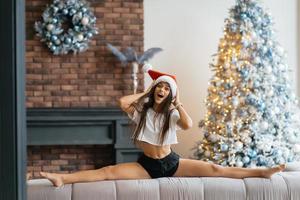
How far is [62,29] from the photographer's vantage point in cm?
538

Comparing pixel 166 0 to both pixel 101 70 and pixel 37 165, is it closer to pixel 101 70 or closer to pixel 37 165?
pixel 101 70

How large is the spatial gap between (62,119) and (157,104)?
7.34ft

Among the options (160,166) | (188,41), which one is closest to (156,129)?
(160,166)

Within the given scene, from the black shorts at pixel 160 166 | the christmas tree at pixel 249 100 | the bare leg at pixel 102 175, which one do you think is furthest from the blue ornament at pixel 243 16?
the bare leg at pixel 102 175

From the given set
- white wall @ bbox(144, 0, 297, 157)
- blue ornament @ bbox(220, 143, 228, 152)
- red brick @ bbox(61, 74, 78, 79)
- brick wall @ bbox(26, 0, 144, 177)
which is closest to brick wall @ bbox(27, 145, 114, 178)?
brick wall @ bbox(26, 0, 144, 177)

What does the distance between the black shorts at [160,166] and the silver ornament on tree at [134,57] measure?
2.34 m

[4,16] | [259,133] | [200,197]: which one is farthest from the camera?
[259,133]

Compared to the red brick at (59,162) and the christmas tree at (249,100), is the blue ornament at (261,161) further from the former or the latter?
the red brick at (59,162)

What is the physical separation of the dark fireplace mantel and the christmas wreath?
2.38 feet

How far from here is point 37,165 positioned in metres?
5.45

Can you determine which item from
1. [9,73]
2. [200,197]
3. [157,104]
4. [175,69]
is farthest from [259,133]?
[9,73]

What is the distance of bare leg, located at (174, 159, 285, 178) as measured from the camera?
290cm

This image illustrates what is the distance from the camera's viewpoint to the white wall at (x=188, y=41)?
5.68 metres

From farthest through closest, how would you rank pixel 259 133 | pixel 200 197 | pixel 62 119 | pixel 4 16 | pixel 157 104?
pixel 62 119, pixel 259 133, pixel 157 104, pixel 200 197, pixel 4 16
